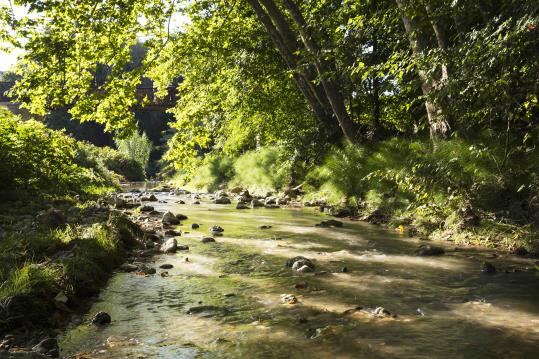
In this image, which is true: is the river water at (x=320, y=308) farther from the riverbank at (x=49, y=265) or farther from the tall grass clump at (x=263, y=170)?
the tall grass clump at (x=263, y=170)

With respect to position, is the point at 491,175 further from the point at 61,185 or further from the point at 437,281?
the point at 61,185

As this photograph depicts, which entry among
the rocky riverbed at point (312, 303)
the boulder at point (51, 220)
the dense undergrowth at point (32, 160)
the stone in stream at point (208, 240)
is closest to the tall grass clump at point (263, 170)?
the dense undergrowth at point (32, 160)

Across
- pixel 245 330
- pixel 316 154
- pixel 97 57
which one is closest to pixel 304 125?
pixel 316 154

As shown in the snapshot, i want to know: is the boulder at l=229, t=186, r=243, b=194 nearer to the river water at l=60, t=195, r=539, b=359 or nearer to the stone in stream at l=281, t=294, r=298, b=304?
the river water at l=60, t=195, r=539, b=359

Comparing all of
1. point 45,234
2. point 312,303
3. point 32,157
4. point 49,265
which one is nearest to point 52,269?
point 49,265

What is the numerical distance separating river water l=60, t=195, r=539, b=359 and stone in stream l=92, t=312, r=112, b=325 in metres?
0.07

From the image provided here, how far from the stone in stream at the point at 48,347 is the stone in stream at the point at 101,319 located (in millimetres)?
539

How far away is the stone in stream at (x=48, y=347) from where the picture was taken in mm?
3146

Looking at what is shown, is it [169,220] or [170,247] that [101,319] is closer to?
[170,247]

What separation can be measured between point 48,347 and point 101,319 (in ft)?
2.13

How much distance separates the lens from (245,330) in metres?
3.70

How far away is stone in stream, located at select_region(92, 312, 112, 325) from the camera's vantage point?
383cm

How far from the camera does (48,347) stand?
321cm

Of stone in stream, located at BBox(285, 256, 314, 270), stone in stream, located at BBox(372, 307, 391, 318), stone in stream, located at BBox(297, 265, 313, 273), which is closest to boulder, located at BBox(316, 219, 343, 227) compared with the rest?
stone in stream, located at BBox(285, 256, 314, 270)
